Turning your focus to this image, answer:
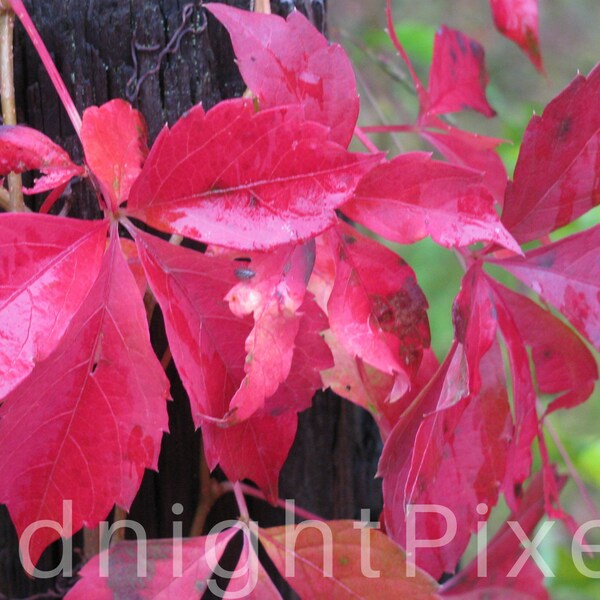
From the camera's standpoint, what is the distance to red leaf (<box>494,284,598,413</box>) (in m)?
0.57

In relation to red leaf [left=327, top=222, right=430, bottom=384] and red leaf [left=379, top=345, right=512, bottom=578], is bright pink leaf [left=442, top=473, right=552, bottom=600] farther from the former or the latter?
red leaf [left=327, top=222, right=430, bottom=384]

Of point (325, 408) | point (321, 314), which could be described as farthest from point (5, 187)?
point (325, 408)

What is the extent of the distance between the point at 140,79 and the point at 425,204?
0.36 metres

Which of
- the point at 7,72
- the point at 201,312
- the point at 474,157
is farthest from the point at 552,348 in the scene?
the point at 7,72

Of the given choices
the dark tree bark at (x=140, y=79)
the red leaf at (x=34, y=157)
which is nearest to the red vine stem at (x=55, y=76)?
the red leaf at (x=34, y=157)

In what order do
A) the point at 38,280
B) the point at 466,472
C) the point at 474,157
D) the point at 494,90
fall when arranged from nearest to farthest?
the point at 38,280 < the point at 466,472 < the point at 474,157 < the point at 494,90

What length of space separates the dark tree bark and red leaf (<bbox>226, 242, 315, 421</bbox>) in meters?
0.26

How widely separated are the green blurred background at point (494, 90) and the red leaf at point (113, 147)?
32 centimetres

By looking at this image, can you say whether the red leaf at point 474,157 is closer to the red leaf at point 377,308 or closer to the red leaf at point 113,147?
the red leaf at point 377,308

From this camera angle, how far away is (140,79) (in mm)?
662

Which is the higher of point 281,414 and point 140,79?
point 140,79

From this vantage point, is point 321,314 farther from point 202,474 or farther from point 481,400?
point 202,474

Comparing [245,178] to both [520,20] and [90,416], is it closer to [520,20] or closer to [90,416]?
[90,416]

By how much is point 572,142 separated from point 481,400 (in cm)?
21
